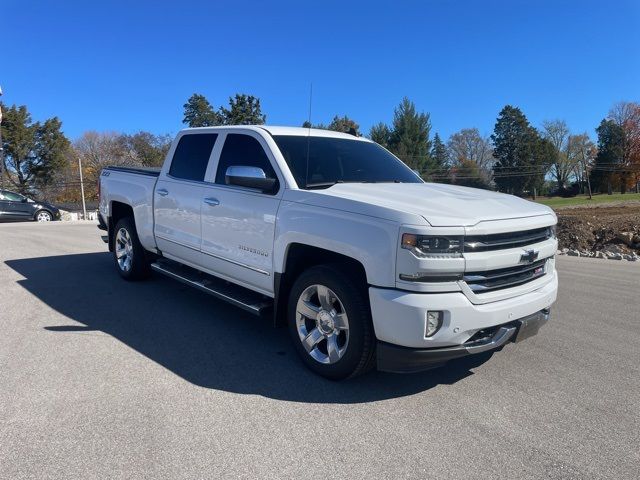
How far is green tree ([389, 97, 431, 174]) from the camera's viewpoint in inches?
2078

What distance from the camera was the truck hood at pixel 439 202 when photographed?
3.29m

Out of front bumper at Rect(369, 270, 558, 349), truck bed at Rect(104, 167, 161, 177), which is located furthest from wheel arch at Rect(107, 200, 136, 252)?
front bumper at Rect(369, 270, 558, 349)

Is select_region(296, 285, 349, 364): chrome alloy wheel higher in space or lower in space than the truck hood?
lower

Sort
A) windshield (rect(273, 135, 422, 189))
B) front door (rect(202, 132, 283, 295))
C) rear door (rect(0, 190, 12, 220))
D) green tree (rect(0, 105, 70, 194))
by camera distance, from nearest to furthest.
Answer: front door (rect(202, 132, 283, 295)) < windshield (rect(273, 135, 422, 189)) < rear door (rect(0, 190, 12, 220)) < green tree (rect(0, 105, 70, 194))

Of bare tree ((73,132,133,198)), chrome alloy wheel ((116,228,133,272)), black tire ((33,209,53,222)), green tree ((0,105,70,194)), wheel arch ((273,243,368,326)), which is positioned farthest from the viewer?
bare tree ((73,132,133,198))

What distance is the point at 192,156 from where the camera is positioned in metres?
5.57

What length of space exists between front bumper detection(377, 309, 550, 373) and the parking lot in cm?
32

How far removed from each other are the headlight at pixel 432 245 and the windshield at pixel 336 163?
1219mm

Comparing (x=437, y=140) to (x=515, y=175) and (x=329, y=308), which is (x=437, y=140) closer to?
(x=515, y=175)

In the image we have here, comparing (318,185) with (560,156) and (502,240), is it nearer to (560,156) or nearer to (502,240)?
(502,240)

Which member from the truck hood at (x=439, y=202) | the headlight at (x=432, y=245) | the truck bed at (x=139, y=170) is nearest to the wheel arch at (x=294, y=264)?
the truck hood at (x=439, y=202)

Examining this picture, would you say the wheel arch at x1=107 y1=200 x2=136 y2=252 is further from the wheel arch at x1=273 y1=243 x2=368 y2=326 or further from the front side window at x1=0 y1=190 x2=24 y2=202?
the front side window at x1=0 y1=190 x2=24 y2=202

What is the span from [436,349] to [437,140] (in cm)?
8621

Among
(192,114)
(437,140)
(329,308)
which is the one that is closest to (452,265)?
(329,308)
